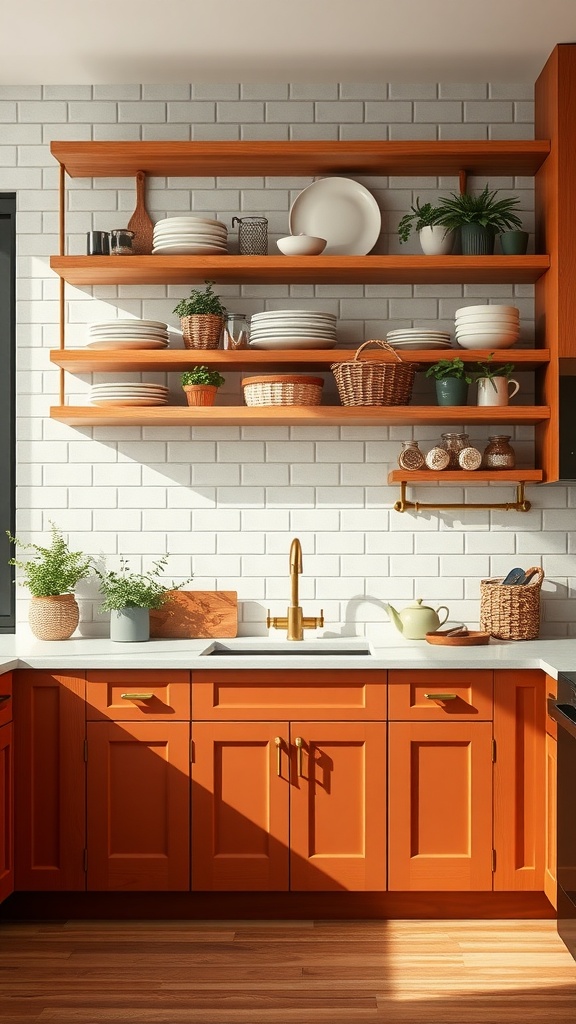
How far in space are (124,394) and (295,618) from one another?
3.47 feet

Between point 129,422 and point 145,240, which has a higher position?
point 145,240

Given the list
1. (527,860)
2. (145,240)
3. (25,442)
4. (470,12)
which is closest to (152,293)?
(145,240)

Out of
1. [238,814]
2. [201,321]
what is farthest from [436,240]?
[238,814]

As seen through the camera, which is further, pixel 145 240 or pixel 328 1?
pixel 145 240

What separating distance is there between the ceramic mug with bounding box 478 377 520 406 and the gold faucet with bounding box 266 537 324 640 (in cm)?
88

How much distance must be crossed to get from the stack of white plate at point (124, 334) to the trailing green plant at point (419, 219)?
102 centimetres

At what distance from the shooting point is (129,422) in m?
3.76

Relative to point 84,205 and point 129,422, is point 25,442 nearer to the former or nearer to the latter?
point 129,422

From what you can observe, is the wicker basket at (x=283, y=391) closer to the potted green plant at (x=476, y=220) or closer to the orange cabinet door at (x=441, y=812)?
the potted green plant at (x=476, y=220)

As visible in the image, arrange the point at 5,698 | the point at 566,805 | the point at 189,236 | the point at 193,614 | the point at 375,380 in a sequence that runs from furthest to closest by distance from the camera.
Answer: the point at 193,614
the point at 189,236
the point at 375,380
the point at 5,698
the point at 566,805

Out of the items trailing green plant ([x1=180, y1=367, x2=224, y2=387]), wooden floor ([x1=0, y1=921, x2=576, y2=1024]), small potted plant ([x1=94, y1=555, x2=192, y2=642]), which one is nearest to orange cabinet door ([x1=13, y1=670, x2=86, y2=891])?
wooden floor ([x1=0, y1=921, x2=576, y2=1024])

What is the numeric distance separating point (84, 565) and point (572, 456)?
74.9 inches

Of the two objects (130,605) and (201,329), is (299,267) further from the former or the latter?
(130,605)

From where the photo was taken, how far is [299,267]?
3643mm
